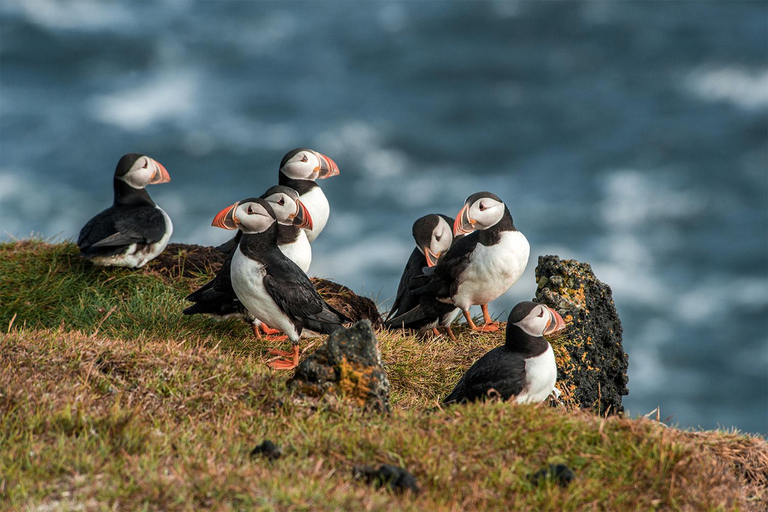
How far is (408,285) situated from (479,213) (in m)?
1.47

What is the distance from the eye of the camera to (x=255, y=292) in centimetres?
685

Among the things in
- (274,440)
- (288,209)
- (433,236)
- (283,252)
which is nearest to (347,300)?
(433,236)

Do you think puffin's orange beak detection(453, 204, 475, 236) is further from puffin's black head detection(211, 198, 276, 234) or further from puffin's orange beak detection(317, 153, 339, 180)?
puffin's orange beak detection(317, 153, 339, 180)

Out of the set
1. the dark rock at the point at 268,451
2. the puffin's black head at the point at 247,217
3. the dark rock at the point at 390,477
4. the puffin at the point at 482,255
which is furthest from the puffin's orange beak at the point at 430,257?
the dark rock at the point at 390,477

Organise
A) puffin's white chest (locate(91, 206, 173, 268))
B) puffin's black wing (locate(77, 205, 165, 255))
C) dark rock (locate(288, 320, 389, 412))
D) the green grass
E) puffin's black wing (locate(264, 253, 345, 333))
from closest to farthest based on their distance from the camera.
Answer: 1. the green grass
2. dark rock (locate(288, 320, 389, 412))
3. puffin's black wing (locate(264, 253, 345, 333))
4. puffin's black wing (locate(77, 205, 165, 255))
5. puffin's white chest (locate(91, 206, 173, 268))

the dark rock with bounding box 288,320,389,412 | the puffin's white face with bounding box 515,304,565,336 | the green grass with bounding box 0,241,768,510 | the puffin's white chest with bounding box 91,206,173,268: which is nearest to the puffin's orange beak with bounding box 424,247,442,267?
the puffin's white face with bounding box 515,304,565,336

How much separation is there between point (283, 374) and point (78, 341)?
5.16ft

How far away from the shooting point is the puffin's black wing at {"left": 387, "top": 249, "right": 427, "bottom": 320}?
8.83 meters

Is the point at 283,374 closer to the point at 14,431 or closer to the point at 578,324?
the point at 14,431

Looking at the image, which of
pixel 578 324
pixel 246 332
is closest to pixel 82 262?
pixel 246 332

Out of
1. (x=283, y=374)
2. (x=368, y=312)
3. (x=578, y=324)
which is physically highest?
(x=578, y=324)

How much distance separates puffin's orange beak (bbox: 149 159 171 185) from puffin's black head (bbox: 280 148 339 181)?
156 centimetres

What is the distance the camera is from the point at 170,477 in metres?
4.06

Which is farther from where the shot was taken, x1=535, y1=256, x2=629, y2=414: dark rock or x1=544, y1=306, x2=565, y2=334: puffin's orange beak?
x1=535, y1=256, x2=629, y2=414: dark rock
